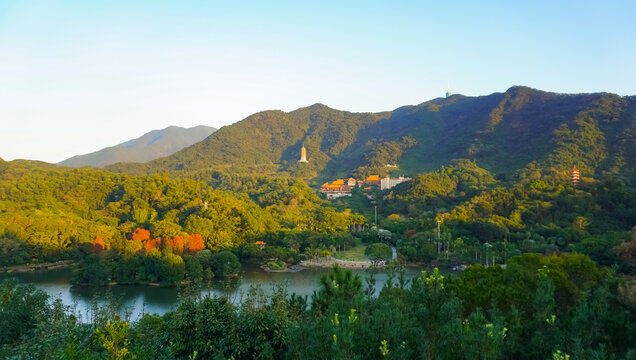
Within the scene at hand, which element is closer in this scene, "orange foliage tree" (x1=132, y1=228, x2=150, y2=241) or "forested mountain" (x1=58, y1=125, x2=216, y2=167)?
"orange foliage tree" (x1=132, y1=228, x2=150, y2=241)

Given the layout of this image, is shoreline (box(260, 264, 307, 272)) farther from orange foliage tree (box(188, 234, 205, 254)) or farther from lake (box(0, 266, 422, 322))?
orange foliage tree (box(188, 234, 205, 254))

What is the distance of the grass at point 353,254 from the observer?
29.6 m

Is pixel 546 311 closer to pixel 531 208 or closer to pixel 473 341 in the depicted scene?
pixel 473 341

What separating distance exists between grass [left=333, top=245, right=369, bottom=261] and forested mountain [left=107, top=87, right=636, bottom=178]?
3022cm

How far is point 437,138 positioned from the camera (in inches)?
3519

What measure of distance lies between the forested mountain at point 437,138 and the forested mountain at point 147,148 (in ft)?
178

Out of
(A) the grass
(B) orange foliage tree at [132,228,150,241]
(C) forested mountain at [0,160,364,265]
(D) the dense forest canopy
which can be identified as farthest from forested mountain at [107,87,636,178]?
(B) orange foliage tree at [132,228,150,241]

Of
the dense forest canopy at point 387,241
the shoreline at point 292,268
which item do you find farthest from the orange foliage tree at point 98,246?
the shoreline at point 292,268

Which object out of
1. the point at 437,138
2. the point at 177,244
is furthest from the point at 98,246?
the point at 437,138

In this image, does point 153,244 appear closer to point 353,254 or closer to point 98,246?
point 98,246

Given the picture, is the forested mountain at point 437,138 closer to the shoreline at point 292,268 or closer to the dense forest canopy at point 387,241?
the dense forest canopy at point 387,241

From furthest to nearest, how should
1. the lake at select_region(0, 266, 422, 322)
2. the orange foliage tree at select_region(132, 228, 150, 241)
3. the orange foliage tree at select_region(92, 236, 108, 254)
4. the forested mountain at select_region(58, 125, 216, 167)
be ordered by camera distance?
the forested mountain at select_region(58, 125, 216, 167) → the orange foliage tree at select_region(132, 228, 150, 241) → the orange foliage tree at select_region(92, 236, 108, 254) → the lake at select_region(0, 266, 422, 322)

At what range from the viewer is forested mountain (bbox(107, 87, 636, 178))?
55875mm

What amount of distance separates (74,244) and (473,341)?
31.9m
